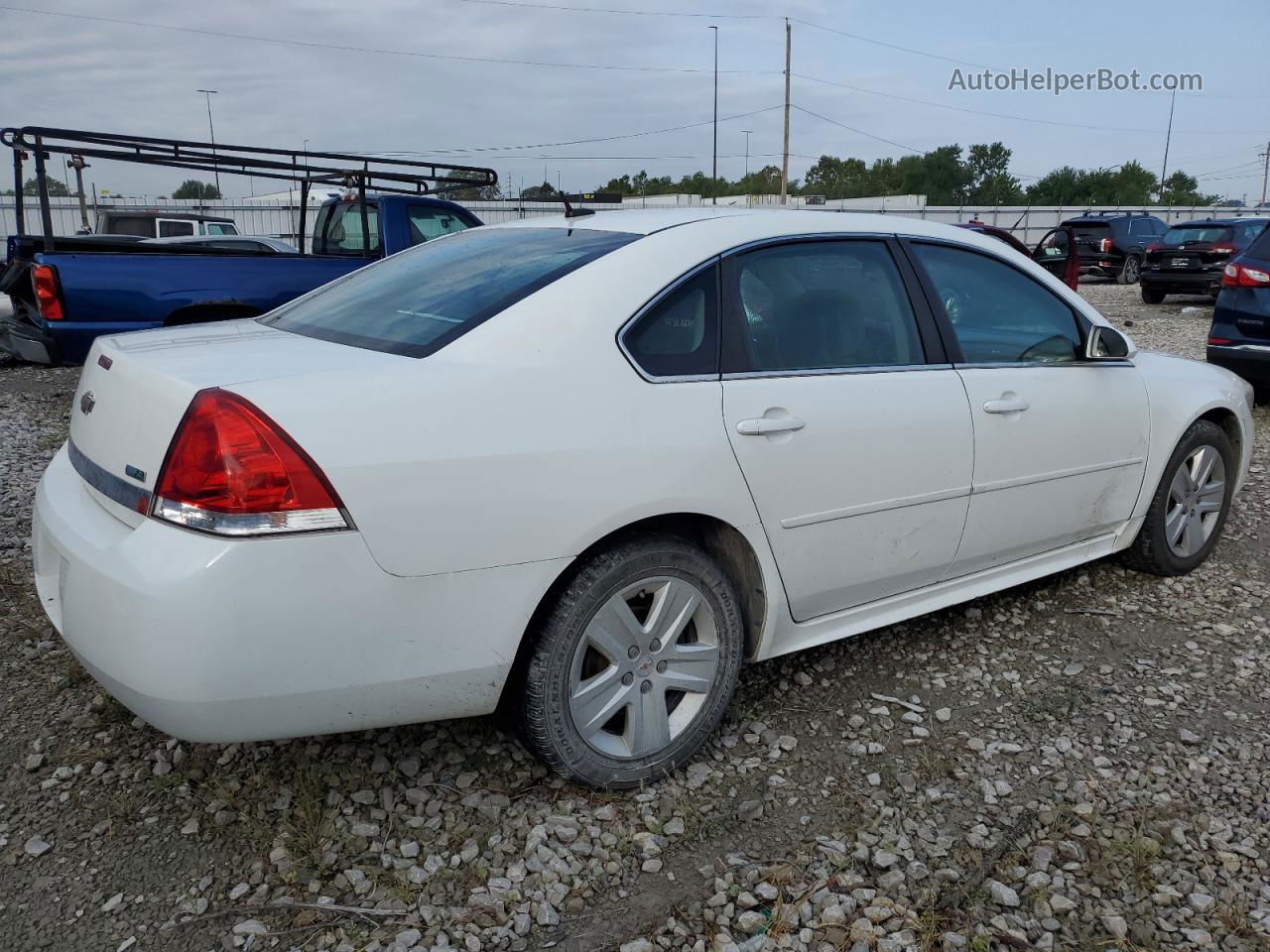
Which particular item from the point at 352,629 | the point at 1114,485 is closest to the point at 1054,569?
the point at 1114,485

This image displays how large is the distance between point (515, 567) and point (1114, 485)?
261cm

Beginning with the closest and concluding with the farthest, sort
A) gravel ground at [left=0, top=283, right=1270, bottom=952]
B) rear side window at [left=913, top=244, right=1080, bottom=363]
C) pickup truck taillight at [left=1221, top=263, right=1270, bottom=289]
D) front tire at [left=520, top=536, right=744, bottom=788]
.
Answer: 1. gravel ground at [left=0, top=283, right=1270, bottom=952]
2. front tire at [left=520, top=536, right=744, bottom=788]
3. rear side window at [left=913, top=244, right=1080, bottom=363]
4. pickup truck taillight at [left=1221, top=263, right=1270, bottom=289]

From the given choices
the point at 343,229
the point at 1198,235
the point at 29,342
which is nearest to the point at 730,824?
the point at 29,342

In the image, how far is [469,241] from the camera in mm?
3238

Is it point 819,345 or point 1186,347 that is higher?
point 819,345

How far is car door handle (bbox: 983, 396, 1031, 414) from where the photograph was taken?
10.5 ft

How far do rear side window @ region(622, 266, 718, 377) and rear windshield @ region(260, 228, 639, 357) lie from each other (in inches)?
9.5

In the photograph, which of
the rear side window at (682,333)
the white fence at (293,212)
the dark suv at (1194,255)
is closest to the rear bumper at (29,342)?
the rear side window at (682,333)

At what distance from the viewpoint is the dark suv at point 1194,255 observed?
50.9 feet

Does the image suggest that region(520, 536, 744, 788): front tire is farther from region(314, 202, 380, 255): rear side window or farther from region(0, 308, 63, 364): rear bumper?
region(314, 202, 380, 255): rear side window

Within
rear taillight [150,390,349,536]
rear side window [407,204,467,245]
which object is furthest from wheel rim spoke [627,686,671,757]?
rear side window [407,204,467,245]

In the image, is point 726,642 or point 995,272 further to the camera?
point 995,272

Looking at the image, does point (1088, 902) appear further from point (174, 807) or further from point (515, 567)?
point (174, 807)

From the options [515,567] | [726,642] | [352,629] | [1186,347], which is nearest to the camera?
[352,629]
